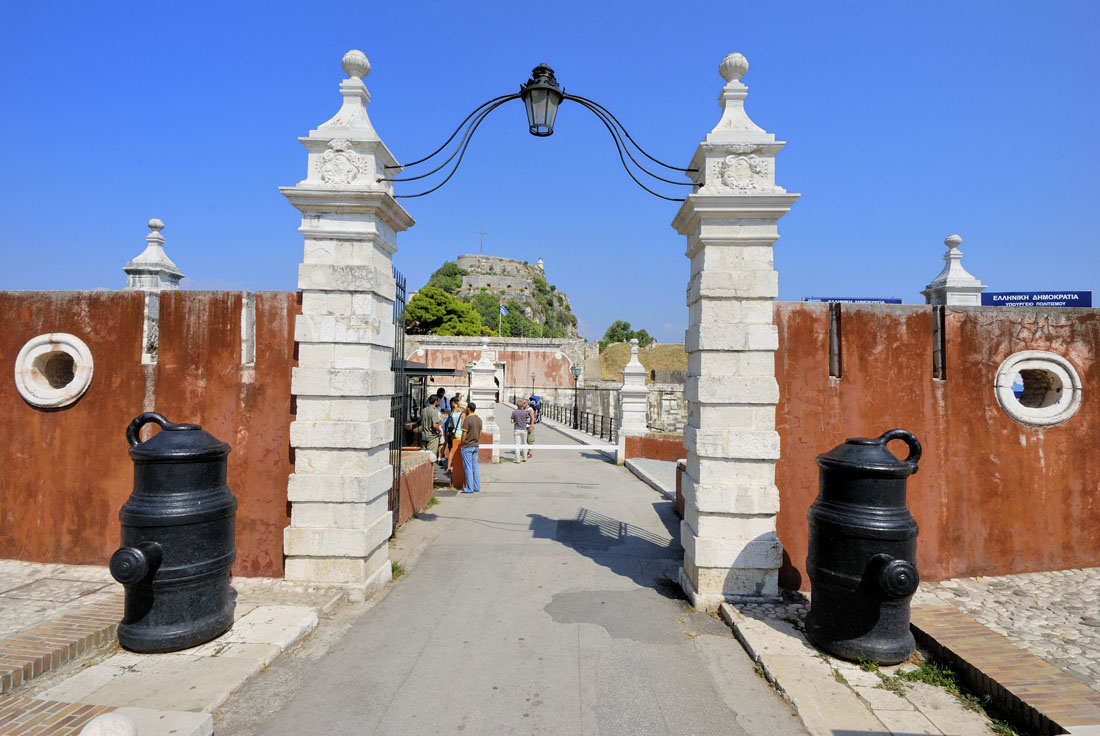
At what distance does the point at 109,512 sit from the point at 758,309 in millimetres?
6303

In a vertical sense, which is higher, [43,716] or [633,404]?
[633,404]

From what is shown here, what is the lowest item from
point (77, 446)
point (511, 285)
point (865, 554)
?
point (865, 554)

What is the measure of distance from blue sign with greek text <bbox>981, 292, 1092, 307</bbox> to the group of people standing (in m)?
12.5

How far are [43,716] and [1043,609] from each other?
6815 mm

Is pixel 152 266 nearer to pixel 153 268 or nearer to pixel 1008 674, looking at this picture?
pixel 153 268

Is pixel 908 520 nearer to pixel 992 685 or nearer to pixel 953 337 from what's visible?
pixel 992 685

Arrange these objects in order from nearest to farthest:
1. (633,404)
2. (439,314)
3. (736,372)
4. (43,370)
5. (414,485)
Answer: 1. (736,372)
2. (43,370)
3. (414,485)
4. (633,404)
5. (439,314)

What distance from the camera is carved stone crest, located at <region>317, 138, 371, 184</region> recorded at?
498 cm

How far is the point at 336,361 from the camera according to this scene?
16.3 ft

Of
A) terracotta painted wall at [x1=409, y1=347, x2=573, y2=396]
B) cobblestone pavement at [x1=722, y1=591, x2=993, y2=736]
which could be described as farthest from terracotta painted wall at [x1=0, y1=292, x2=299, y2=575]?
terracotta painted wall at [x1=409, y1=347, x2=573, y2=396]

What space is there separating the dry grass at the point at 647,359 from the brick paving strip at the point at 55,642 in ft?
167

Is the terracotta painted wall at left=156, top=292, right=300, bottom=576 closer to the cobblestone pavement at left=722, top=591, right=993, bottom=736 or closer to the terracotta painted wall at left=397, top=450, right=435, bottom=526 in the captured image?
the terracotta painted wall at left=397, top=450, right=435, bottom=526

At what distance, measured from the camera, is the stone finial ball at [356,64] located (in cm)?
520

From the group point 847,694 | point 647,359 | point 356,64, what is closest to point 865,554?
point 847,694
